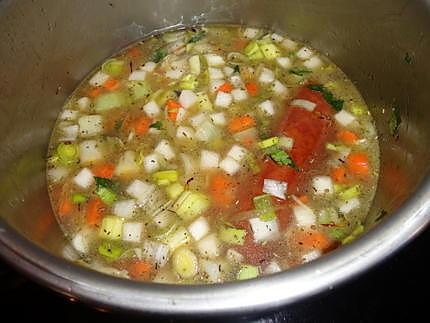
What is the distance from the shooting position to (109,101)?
7.70 feet

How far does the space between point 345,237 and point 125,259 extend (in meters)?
0.76

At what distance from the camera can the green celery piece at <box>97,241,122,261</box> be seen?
1858 mm

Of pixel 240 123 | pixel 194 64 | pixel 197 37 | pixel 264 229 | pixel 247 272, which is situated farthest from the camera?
pixel 197 37

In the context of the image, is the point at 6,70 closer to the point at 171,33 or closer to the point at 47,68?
the point at 47,68

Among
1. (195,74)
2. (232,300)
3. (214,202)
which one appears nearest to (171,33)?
(195,74)

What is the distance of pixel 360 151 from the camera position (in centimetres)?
215

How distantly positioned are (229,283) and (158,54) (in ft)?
5.21

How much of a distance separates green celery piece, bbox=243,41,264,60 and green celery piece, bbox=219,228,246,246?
93cm

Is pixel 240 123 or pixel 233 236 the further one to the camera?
pixel 240 123

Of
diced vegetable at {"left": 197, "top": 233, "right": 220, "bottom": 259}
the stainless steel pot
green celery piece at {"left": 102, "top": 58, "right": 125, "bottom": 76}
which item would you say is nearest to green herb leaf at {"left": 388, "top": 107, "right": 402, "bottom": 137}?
the stainless steel pot

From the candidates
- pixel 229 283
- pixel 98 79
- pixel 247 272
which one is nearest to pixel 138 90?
pixel 98 79

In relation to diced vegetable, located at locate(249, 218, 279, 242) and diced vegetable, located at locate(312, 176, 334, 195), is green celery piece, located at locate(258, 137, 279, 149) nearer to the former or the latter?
diced vegetable, located at locate(312, 176, 334, 195)

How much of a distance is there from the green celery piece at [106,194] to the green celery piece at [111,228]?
0.28ft

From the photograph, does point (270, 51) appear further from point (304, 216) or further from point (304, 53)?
point (304, 216)
